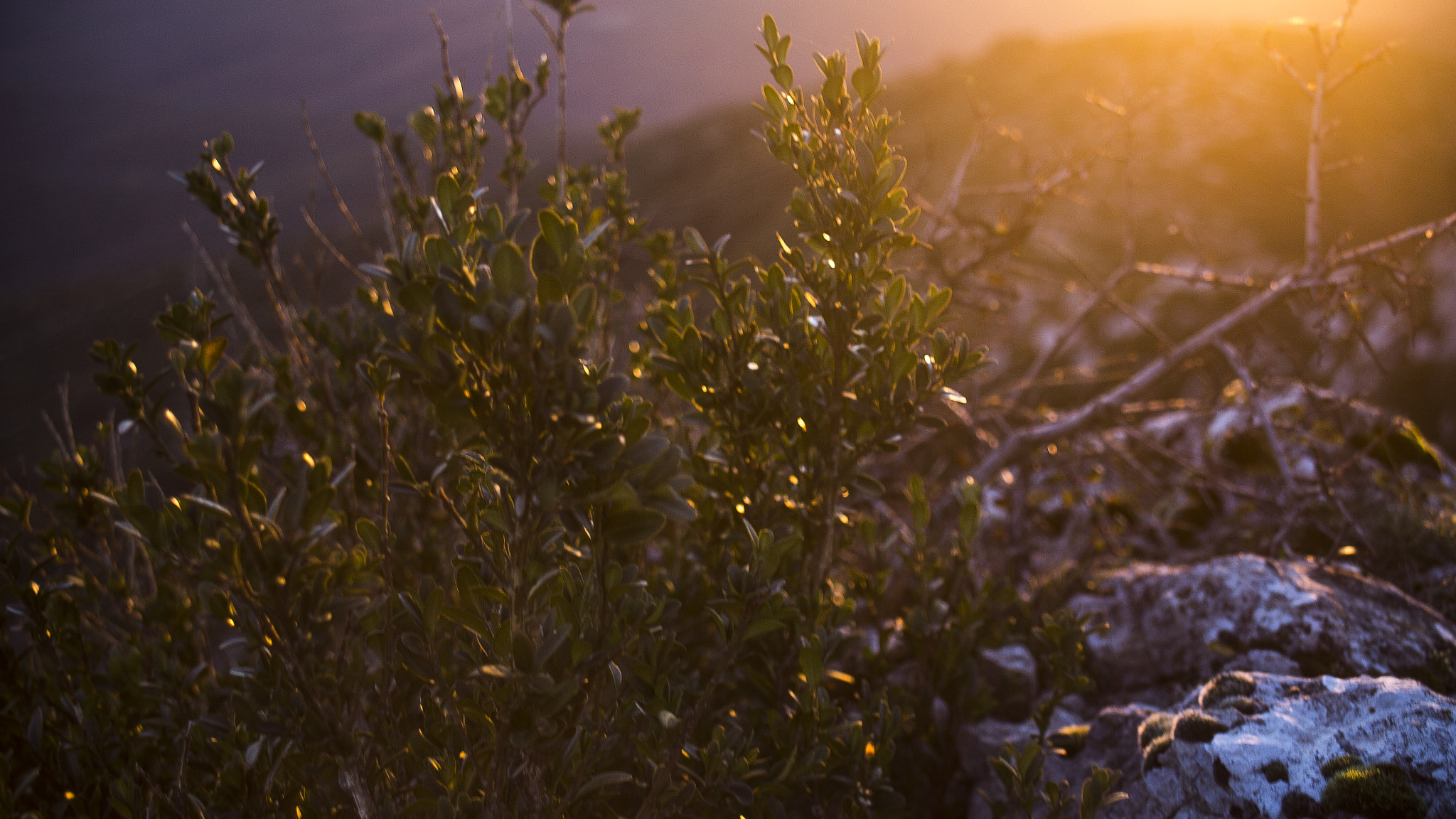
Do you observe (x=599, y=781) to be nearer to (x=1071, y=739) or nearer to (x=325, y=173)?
(x=1071, y=739)

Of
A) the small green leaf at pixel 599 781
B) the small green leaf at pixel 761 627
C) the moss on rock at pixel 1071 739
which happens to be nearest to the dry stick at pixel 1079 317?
the moss on rock at pixel 1071 739

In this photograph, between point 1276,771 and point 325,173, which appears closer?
point 1276,771

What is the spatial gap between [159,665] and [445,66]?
90.6 inches

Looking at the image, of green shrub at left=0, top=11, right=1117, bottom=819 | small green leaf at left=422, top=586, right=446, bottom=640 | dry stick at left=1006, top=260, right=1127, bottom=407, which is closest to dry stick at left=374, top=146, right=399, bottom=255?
green shrub at left=0, top=11, right=1117, bottom=819

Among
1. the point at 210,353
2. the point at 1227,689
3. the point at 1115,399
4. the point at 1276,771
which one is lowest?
the point at 1115,399

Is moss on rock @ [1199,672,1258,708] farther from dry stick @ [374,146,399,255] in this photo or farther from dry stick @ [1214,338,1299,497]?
dry stick @ [374,146,399,255]

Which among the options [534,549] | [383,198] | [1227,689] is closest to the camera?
[534,549]

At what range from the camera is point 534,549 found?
4.29 ft

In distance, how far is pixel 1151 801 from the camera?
1.70m

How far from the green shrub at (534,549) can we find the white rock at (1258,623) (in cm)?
37

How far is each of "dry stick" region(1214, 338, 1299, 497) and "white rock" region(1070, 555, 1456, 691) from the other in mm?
483

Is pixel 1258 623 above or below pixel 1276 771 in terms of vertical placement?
below

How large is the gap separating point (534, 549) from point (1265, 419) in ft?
11.1

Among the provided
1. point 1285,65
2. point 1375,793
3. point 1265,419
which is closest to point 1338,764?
point 1375,793
